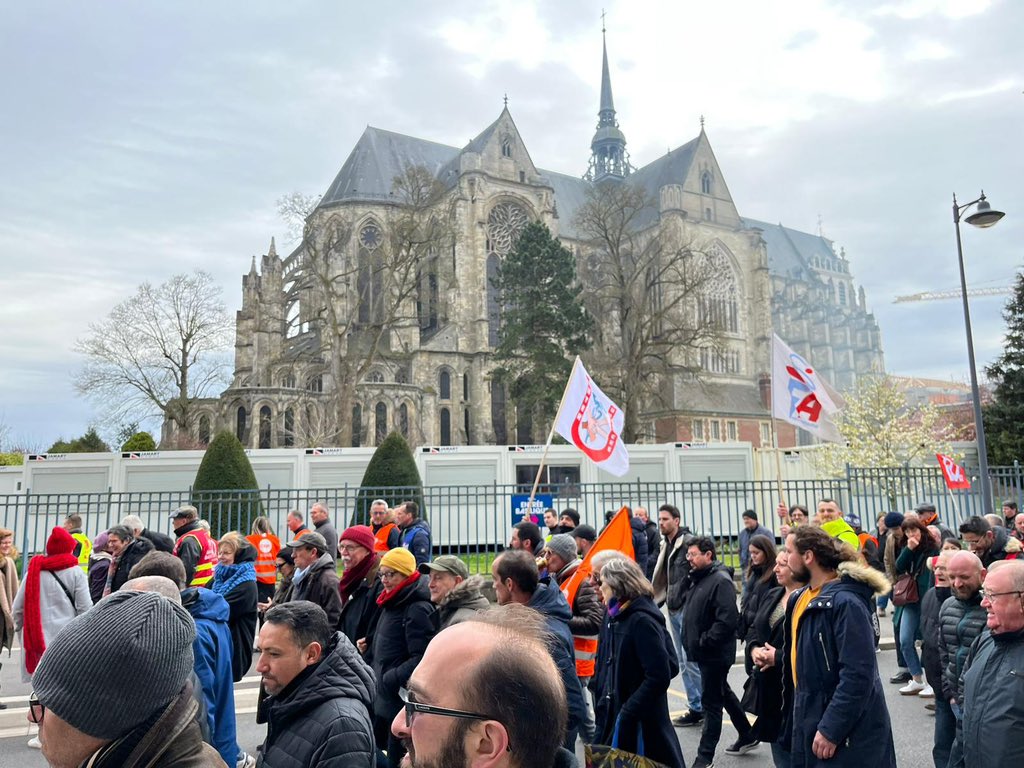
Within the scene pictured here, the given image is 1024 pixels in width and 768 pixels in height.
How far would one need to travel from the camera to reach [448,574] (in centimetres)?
462

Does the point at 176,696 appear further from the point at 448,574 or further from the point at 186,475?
the point at 186,475

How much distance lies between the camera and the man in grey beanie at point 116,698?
4.89 ft

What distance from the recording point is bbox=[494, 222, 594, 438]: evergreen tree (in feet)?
121

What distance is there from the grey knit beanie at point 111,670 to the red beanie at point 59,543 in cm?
558

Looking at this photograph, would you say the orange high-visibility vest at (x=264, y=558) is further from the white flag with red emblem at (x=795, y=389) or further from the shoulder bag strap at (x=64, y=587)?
the white flag with red emblem at (x=795, y=389)

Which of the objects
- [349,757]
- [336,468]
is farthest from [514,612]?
[336,468]

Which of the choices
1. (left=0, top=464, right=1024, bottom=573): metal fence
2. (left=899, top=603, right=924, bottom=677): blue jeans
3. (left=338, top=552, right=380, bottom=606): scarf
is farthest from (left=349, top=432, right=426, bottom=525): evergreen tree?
(left=338, top=552, right=380, bottom=606): scarf

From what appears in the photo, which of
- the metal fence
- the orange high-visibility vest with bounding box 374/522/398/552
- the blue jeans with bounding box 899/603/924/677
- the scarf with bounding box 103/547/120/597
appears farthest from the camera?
the metal fence

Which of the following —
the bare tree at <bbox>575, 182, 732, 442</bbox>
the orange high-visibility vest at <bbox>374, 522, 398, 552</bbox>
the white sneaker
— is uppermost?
the bare tree at <bbox>575, 182, 732, 442</bbox>

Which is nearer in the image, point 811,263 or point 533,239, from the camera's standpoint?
point 533,239

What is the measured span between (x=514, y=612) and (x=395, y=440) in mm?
17098

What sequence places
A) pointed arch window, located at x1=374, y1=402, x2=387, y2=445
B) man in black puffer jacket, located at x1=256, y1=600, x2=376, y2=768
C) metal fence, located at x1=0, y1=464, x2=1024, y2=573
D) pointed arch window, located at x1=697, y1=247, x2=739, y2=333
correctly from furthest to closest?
pointed arch window, located at x1=697, y1=247, x2=739, y2=333, pointed arch window, located at x1=374, y1=402, x2=387, y2=445, metal fence, located at x1=0, y1=464, x2=1024, y2=573, man in black puffer jacket, located at x1=256, y1=600, x2=376, y2=768

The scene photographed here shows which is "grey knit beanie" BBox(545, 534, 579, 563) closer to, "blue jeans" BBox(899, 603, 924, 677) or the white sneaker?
"blue jeans" BBox(899, 603, 924, 677)

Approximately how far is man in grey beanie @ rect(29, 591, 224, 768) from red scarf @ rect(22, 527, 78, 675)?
5540 millimetres
